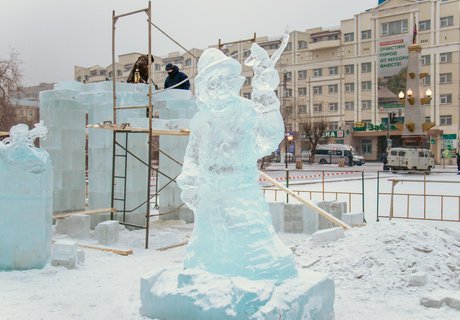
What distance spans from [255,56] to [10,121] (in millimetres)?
21236

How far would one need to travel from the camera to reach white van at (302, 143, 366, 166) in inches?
1519

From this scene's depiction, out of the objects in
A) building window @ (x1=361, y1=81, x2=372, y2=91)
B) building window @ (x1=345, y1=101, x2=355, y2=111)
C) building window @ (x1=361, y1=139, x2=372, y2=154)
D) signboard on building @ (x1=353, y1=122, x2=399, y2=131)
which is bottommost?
building window @ (x1=361, y1=139, x2=372, y2=154)

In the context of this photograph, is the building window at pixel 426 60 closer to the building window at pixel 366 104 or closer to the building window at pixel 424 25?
the building window at pixel 424 25

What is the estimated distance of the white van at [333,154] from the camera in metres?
38.6

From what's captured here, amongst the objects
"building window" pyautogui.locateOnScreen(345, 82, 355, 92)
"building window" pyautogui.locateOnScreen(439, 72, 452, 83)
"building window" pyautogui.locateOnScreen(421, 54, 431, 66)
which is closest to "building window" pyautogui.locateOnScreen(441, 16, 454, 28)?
"building window" pyautogui.locateOnScreen(421, 54, 431, 66)

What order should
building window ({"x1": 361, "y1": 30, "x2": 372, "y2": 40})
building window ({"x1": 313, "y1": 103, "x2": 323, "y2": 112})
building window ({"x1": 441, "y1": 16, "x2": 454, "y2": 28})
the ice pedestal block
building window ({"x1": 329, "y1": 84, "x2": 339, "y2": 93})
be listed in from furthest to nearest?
building window ({"x1": 313, "y1": 103, "x2": 323, "y2": 112}) → building window ({"x1": 329, "y1": 84, "x2": 339, "y2": 93}) → building window ({"x1": 361, "y1": 30, "x2": 372, "y2": 40}) → building window ({"x1": 441, "y1": 16, "x2": 454, "y2": 28}) → the ice pedestal block

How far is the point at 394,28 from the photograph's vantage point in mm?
41750

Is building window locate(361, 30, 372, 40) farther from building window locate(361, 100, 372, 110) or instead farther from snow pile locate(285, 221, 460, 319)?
snow pile locate(285, 221, 460, 319)

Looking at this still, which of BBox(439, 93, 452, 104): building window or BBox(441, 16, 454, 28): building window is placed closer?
BBox(441, 16, 454, 28): building window

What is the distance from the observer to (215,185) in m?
5.08

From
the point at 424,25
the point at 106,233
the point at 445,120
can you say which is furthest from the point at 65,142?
the point at 424,25

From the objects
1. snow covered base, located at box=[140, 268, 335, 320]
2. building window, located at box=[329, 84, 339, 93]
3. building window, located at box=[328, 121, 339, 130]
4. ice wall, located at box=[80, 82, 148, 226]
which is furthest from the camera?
building window, located at box=[328, 121, 339, 130]

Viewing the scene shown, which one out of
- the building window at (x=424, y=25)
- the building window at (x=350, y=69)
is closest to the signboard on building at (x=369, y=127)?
the building window at (x=350, y=69)

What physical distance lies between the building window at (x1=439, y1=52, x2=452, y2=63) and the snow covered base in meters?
39.5
